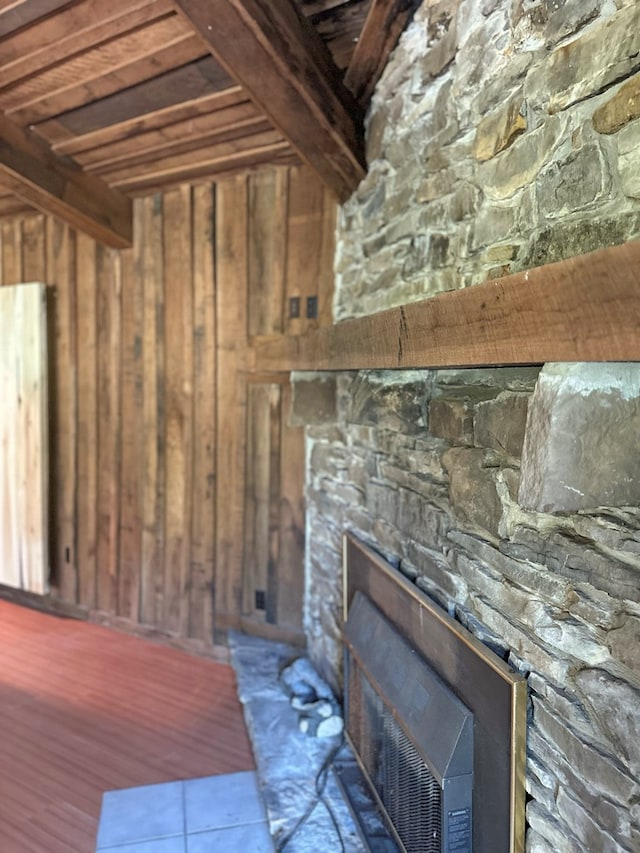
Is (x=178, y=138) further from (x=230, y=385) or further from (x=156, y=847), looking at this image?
(x=156, y=847)

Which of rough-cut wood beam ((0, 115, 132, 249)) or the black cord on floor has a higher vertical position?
rough-cut wood beam ((0, 115, 132, 249))

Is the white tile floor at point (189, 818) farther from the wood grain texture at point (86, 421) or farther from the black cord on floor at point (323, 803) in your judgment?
the wood grain texture at point (86, 421)

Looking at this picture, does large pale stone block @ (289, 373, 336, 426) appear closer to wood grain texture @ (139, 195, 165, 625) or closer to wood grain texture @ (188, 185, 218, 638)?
wood grain texture @ (188, 185, 218, 638)

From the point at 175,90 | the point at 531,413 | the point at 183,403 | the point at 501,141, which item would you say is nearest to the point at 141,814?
the point at 183,403

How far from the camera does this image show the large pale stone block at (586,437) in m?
0.97

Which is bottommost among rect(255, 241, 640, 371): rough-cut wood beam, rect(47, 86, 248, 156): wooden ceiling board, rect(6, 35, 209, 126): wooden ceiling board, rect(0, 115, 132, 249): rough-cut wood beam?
rect(255, 241, 640, 371): rough-cut wood beam

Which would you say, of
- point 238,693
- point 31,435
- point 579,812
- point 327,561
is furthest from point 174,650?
point 579,812

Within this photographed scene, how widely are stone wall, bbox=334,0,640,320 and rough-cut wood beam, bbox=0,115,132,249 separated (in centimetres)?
173

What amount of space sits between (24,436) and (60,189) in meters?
1.65

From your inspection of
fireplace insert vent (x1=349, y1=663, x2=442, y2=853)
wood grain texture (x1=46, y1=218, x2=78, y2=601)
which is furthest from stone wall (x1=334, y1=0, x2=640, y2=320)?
wood grain texture (x1=46, y1=218, x2=78, y2=601)

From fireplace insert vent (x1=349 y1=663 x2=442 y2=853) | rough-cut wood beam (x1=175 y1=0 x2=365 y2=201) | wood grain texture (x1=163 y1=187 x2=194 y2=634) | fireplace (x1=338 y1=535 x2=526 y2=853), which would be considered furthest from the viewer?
wood grain texture (x1=163 y1=187 x2=194 y2=634)

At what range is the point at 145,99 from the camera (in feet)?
8.46

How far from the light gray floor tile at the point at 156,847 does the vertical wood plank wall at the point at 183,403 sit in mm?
1253

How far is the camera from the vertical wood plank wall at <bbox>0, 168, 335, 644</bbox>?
316 centimetres
